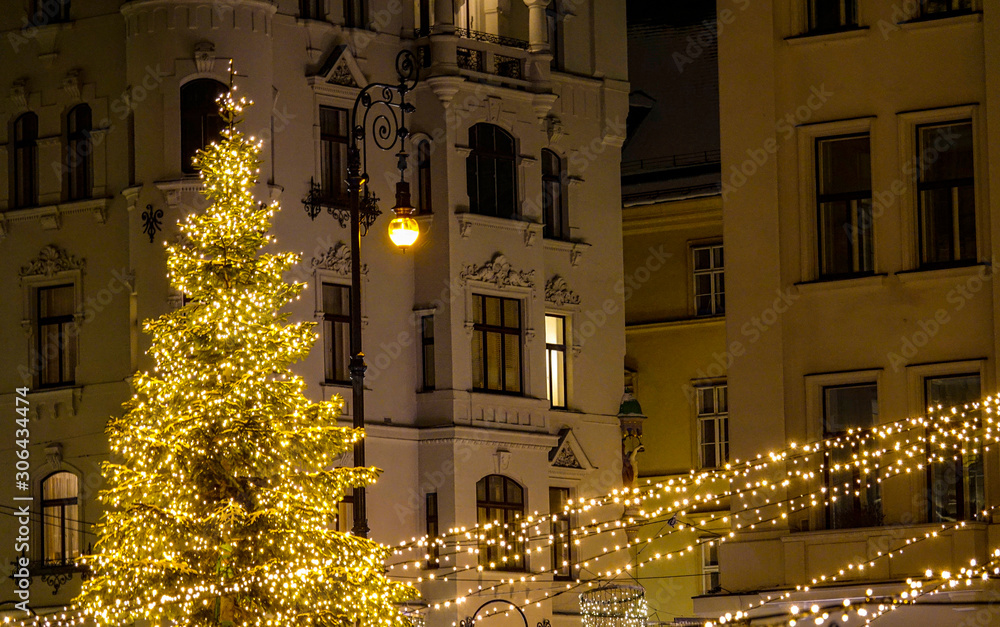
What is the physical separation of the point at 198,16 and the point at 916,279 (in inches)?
721

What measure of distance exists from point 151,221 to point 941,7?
59.3ft

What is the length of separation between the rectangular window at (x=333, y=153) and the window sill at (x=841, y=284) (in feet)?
54.3

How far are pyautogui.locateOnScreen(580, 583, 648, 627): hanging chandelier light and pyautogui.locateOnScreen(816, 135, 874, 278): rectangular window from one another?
953 centimetres

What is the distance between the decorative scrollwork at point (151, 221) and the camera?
133 ft

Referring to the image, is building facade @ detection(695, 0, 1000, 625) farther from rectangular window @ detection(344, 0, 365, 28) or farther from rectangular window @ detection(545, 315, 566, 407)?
rectangular window @ detection(545, 315, 566, 407)

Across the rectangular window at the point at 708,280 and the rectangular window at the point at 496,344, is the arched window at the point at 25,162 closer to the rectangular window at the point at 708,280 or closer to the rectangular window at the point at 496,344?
the rectangular window at the point at 496,344

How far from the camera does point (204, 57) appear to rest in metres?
40.5

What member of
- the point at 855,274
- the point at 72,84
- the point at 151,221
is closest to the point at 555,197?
the point at 151,221

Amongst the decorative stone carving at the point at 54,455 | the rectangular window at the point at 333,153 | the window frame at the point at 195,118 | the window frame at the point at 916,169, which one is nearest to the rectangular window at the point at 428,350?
the rectangular window at the point at 333,153

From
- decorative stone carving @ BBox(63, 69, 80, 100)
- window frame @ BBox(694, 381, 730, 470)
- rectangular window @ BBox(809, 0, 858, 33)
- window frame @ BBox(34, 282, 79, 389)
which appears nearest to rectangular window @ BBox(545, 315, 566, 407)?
window frame @ BBox(694, 381, 730, 470)

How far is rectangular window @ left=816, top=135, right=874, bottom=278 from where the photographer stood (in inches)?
1079

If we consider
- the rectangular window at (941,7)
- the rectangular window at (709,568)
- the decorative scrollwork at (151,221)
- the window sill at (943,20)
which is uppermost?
the decorative scrollwork at (151,221)

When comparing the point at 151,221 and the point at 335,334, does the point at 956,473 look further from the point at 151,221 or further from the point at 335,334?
the point at 151,221

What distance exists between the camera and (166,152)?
133ft
